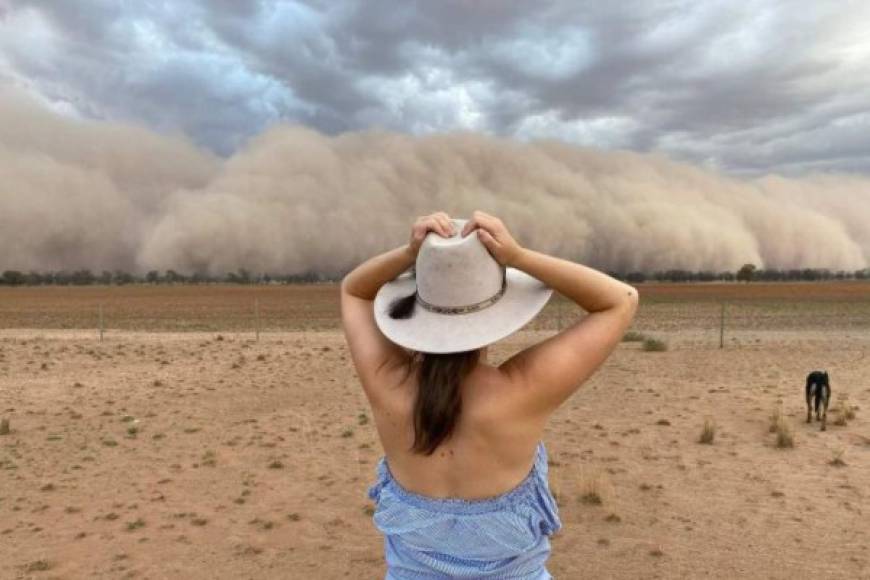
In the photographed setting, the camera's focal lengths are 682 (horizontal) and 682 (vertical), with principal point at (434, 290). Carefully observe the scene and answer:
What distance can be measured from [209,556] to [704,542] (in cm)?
373

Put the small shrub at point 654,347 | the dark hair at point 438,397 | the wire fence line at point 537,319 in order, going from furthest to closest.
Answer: the wire fence line at point 537,319 < the small shrub at point 654,347 < the dark hair at point 438,397

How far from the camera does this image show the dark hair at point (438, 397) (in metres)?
1.46

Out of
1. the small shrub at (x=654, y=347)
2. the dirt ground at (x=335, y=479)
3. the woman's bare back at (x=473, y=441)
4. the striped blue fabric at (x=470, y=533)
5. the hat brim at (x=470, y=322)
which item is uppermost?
the hat brim at (x=470, y=322)

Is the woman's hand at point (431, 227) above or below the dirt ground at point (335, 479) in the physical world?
above

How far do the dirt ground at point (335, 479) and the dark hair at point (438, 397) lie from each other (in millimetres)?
3565

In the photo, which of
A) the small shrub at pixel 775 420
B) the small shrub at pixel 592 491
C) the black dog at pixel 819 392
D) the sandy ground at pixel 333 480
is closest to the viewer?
the sandy ground at pixel 333 480

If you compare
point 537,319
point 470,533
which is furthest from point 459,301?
point 537,319

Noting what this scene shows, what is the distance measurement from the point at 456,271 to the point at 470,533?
1.94 ft

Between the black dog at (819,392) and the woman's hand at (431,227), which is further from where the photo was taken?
the black dog at (819,392)

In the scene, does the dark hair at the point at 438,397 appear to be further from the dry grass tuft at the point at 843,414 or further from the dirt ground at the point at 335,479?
the dry grass tuft at the point at 843,414

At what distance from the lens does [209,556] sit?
5.04 m

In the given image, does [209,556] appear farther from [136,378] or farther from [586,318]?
[136,378]

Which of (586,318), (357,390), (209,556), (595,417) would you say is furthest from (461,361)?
(357,390)

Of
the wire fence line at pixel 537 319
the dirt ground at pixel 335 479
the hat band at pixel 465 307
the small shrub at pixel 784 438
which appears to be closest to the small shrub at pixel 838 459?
the dirt ground at pixel 335 479
